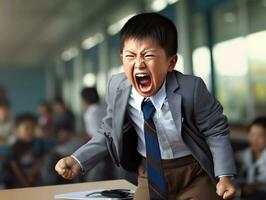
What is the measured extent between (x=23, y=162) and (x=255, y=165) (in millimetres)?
1601

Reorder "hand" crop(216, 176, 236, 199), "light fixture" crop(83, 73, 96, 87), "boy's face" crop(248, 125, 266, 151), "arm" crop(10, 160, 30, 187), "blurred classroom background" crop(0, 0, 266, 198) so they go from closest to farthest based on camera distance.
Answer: "hand" crop(216, 176, 236, 199) < "boy's face" crop(248, 125, 266, 151) < "arm" crop(10, 160, 30, 187) < "blurred classroom background" crop(0, 0, 266, 198) < "light fixture" crop(83, 73, 96, 87)

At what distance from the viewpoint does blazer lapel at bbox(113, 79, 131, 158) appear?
117 cm

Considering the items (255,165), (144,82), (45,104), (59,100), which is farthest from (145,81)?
(59,100)

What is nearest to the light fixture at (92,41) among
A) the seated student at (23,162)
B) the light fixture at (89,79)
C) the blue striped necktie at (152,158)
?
the light fixture at (89,79)

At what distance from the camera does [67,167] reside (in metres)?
1.17

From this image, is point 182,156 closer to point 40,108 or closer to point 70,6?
point 40,108

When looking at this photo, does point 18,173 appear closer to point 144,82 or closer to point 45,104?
point 45,104

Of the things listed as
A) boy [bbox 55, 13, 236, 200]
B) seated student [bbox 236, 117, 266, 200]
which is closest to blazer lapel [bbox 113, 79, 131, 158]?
boy [bbox 55, 13, 236, 200]

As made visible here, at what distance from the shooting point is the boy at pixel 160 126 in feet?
3.57

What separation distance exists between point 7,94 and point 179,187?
3.94m

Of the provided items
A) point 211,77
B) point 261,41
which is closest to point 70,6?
point 211,77

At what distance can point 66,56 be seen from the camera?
5648 mm

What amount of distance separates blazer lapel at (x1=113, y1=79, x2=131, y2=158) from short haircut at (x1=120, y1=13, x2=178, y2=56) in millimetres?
105

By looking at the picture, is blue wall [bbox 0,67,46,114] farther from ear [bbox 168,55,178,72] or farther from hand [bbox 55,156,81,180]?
ear [bbox 168,55,178,72]
